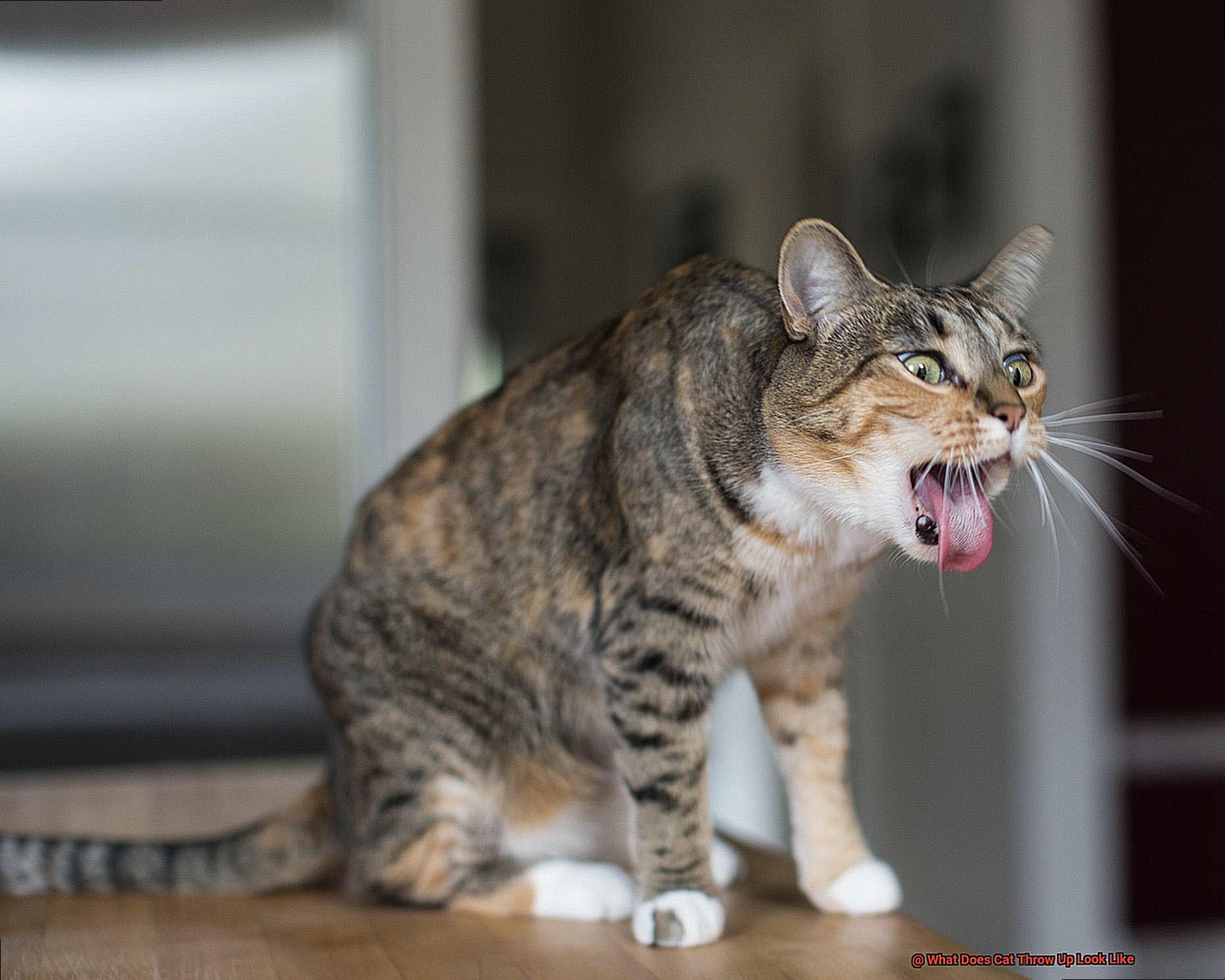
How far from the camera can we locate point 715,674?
1.10m

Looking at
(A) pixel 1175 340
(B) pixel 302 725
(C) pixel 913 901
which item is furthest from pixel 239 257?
(C) pixel 913 901

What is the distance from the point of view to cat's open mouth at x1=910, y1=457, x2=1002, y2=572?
0.89 metres

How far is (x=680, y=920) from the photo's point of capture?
1046 millimetres

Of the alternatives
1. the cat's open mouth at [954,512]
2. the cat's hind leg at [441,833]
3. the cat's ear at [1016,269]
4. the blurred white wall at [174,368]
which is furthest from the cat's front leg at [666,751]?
the blurred white wall at [174,368]

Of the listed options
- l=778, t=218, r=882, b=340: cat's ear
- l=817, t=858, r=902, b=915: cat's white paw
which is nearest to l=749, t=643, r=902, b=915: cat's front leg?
l=817, t=858, r=902, b=915: cat's white paw

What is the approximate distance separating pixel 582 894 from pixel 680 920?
0.15m

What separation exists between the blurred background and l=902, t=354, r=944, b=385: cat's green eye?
417 mm

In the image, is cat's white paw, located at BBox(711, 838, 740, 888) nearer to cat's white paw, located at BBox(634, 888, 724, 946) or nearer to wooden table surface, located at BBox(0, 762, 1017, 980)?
wooden table surface, located at BBox(0, 762, 1017, 980)

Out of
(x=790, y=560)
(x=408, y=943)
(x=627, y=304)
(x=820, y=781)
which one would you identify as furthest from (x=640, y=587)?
(x=627, y=304)

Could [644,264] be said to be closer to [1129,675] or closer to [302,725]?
[1129,675]

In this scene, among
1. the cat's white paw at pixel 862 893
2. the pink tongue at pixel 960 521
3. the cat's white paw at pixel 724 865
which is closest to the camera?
the pink tongue at pixel 960 521

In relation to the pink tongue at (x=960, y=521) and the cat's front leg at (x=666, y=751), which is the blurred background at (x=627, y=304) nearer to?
the cat's front leg at (x=666, y=751)

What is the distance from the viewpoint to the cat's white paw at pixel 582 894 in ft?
3.81

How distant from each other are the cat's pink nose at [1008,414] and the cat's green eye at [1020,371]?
65 millimetres
